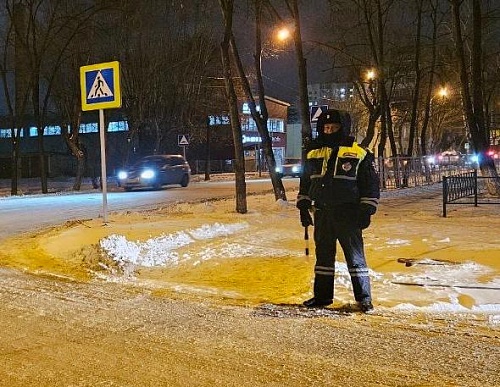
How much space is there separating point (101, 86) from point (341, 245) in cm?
656

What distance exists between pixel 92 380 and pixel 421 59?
106ft

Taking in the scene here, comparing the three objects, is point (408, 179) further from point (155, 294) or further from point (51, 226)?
point (155, 294)

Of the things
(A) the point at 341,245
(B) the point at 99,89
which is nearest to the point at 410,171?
Answer: (B) the point at 99,89

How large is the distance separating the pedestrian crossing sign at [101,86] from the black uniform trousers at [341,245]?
5.89 meters

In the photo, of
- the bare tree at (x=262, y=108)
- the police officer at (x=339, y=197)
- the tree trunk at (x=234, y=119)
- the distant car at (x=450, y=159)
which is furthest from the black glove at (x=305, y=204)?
the distant car at (x=450, y=159)

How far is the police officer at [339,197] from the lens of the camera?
6234 mm

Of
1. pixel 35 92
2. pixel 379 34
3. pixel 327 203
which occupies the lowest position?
pixel 327 203

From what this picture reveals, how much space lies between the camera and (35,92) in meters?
28.4

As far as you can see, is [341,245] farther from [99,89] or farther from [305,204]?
[99,89]

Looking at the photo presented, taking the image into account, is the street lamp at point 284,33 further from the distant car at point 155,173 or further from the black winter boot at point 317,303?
the black winter boot at point 317,303

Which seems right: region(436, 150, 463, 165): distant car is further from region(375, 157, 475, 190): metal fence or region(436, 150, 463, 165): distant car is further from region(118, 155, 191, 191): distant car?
region(118, 155, 191, 191): distant car

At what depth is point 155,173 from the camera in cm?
2945

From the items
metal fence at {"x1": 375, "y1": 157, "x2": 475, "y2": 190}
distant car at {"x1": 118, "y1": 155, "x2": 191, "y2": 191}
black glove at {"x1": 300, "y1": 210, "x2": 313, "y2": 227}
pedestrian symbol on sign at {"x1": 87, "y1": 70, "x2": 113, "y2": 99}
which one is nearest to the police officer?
black glove at {"x1": 300, "y1": 210, "x2": 313, "y2": 227}

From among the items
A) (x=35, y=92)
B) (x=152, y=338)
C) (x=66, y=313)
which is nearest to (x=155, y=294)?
(x=66, y=313)
